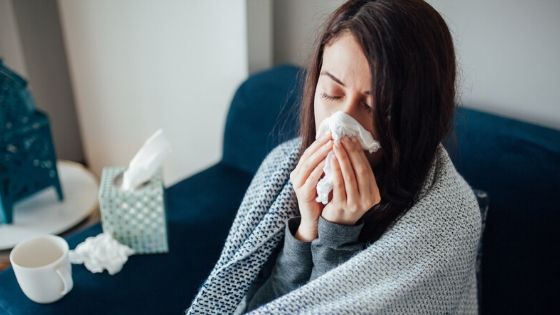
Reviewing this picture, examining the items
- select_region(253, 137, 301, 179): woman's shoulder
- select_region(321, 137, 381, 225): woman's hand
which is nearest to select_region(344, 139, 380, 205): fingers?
select_region(321, 137, 381, 225): woman's hand

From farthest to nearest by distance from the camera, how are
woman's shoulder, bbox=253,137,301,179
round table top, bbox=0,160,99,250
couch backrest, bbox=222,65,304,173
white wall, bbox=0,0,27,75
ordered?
white wall, bbox=0,0,27,75
round table top, bbox=0,160,99,250
couch backrest, bbox=222,65,304,173
woman's shoulder, bbox=253,137,301,179

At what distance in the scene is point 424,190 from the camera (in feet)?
2.10

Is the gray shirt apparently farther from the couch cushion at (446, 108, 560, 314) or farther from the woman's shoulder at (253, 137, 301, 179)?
the couch cushion at (446, 108, 560, 314)

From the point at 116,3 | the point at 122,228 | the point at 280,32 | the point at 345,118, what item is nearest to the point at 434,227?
the point at 345,118

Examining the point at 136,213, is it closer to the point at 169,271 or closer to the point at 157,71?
the point at 169,271

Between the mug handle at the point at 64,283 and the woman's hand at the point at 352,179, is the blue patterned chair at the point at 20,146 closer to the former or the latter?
the mug handle at the point at 64,283

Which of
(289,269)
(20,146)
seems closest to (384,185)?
(289,269)

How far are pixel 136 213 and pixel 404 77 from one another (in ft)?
1.85

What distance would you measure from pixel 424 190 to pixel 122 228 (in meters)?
0.56

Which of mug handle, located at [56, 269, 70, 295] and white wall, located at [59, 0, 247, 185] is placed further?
white wall, located at [59, 0, 247, 185]

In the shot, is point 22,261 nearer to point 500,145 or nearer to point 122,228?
point 122,228

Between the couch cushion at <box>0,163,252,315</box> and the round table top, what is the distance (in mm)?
273

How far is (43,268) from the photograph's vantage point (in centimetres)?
74

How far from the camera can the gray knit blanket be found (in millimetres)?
541
